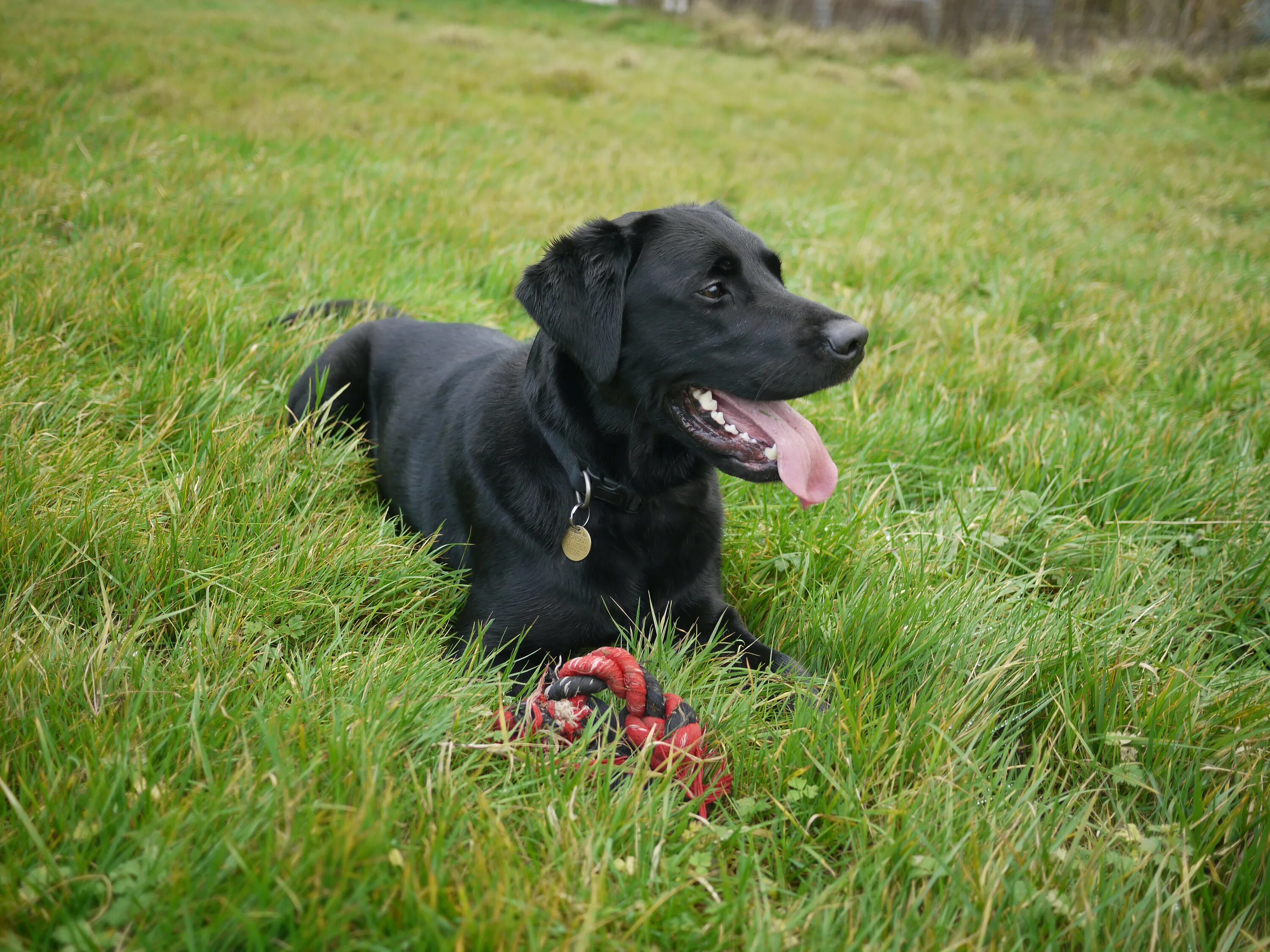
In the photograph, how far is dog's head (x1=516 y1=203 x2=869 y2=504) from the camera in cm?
202

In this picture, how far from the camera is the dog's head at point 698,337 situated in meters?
2.02

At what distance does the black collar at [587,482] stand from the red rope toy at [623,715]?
51 cm

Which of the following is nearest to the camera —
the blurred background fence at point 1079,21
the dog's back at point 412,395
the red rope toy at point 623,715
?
the red rope toy at point 623,715

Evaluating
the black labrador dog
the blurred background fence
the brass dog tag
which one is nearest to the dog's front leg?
the black labrador dog

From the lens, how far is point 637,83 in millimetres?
11461

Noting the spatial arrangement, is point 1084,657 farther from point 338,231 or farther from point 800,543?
point 338,231

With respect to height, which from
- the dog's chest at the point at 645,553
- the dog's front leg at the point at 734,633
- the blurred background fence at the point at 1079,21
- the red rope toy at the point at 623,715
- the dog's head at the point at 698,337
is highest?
the blurred background fence at the point at 1079,21

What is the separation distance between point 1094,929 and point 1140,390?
3.14 m

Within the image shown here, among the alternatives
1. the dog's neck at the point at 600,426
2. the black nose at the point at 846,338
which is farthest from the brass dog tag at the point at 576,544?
the black nose at the point at 846,338

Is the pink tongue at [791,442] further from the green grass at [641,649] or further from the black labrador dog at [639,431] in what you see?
the green grass at [641,649]

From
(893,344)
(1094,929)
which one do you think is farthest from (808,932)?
(893,344)

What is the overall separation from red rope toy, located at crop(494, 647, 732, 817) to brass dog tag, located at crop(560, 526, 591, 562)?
381 mm

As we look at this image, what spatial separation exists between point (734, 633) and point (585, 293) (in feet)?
3.32

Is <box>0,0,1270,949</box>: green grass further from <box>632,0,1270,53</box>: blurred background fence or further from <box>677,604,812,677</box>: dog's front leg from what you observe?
<box>632,0,1270,53</box>: blurred background fence
